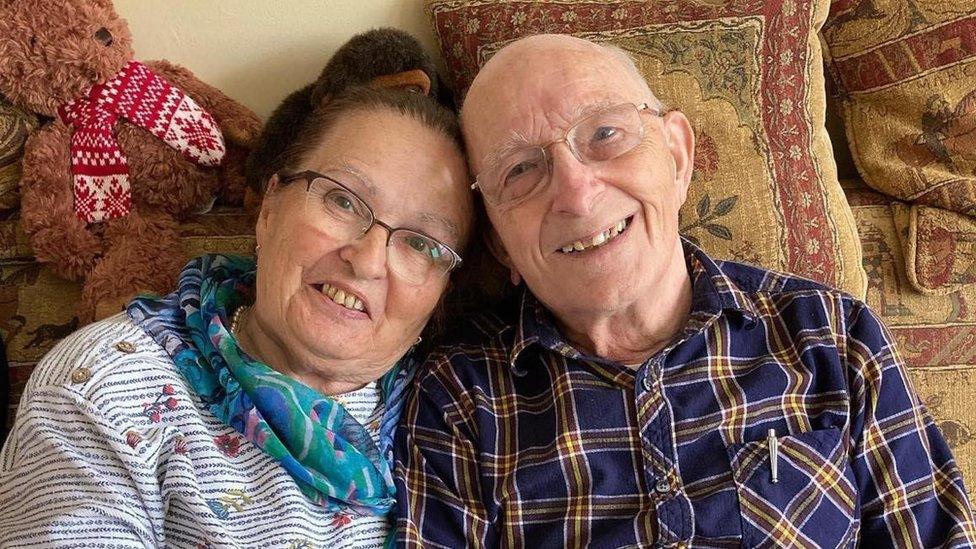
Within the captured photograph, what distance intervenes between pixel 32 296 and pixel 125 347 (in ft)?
1.76

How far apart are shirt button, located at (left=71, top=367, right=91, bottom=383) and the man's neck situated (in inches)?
30.5

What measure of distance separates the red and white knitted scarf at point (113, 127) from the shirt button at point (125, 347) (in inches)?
17.3

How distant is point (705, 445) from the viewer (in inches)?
47.5

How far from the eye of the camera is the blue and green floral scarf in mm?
1150

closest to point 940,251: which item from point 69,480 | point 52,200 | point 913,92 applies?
point 913,92

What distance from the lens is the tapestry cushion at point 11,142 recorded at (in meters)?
1.44

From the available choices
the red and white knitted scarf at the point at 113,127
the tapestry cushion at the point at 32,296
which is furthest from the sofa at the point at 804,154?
the red and white knitted scarf at the point at 113,127

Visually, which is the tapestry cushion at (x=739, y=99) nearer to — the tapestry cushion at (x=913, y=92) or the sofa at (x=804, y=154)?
the sofa at (x=804, y=154)

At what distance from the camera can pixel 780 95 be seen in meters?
1.53

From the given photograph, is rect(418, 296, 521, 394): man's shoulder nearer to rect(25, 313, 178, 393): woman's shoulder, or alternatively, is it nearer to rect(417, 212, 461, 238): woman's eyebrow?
rect(417, 212, 461, 238): woman's eyebrow

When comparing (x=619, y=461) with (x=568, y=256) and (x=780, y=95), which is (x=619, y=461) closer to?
(x=568, y=256)

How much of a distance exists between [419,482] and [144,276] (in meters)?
0.70

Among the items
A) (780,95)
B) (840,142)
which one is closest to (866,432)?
(780,95)

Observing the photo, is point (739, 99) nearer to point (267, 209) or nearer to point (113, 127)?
point (267, 209)
